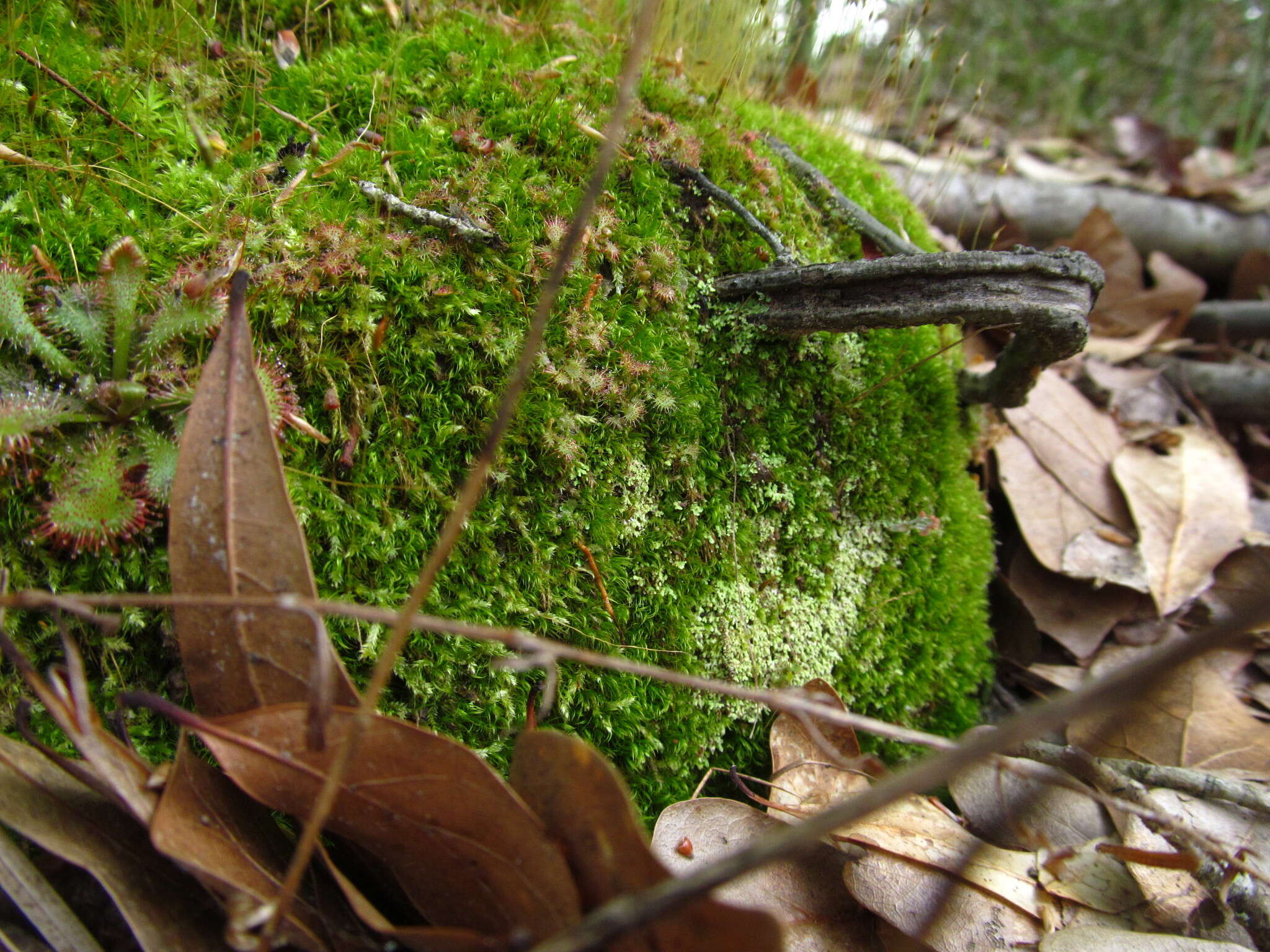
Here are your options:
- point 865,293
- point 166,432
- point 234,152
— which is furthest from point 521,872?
point 234,152

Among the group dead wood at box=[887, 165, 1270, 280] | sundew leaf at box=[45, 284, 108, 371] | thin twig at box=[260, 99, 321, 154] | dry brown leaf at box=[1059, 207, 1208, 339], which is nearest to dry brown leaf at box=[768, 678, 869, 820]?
sundew leaf at box=[45, 284, 108, 371]

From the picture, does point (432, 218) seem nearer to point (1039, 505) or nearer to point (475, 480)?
point (475, 480)

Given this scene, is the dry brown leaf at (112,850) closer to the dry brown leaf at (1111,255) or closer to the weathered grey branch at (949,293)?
the weathered grey branch at (949,293)

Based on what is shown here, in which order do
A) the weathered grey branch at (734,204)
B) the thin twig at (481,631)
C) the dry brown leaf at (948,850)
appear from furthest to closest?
1. the weathered grey branch at (734,204)
2. the dry brown leaf at (948,850)
3. the thin twig at (481,631)

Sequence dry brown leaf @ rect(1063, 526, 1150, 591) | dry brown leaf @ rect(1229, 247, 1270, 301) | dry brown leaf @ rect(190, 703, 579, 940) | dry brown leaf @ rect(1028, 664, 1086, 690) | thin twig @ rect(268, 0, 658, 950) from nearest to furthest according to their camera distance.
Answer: thin twig @ rect(268, 0, 658, 950) < dry brown leaf @ rect(190, 703, 579, 940) < dry brown leaf @ rect(1028, 664, 1086, 690) < dry brown leaf @ rect(1063, 526, 1150, 591) < dry brown leaf @ rect(1229, 247, 1270, 301)

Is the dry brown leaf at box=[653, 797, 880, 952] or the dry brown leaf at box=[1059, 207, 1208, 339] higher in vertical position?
the dry brown leaf at box=[1059, 207, 1208, 339]

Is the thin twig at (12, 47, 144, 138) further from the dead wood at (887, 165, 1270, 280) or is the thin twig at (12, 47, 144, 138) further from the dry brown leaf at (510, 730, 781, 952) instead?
Result: the dead wood at (887, 165, 1270, 280)

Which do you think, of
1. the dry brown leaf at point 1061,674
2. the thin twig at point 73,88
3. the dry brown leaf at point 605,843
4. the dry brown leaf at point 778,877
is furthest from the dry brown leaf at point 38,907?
the dry brown leaf at point 1061,674
